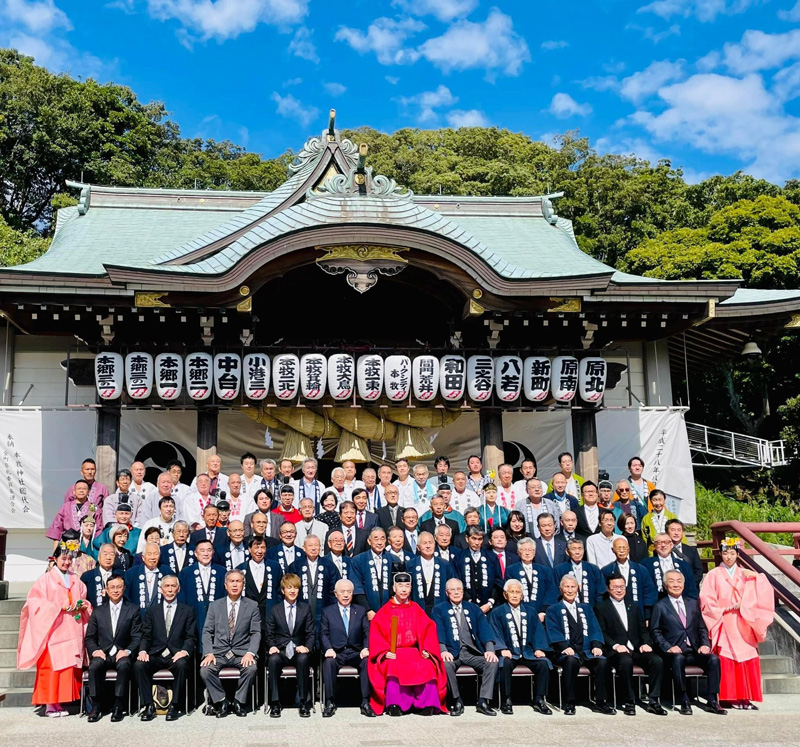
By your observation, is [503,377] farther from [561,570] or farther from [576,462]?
[561,570]

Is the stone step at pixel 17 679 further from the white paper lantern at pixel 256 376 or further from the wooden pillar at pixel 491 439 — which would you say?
the wooden pillar at pixel 491 439

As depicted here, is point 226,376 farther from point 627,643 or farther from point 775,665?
point 775,665

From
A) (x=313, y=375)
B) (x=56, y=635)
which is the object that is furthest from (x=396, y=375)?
(x=56, y=635)

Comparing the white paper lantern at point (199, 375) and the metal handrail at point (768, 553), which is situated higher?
the white paper lantern at point (199, 375)

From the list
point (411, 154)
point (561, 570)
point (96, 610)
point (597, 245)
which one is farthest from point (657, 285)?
point (411, 154)

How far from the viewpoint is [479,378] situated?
10.2m

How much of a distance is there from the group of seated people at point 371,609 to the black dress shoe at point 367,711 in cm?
2

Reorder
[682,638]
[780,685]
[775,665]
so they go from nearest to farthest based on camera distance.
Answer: [682,638]
[780,685]
[775,665]

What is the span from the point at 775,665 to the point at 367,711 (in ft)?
12.5

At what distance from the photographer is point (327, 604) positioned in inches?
272

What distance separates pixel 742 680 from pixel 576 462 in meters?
4.34

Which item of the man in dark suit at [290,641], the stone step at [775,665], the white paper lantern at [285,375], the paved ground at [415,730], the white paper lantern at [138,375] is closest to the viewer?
the paved ground at [415,730]

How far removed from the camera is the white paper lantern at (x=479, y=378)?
1021 centimetres

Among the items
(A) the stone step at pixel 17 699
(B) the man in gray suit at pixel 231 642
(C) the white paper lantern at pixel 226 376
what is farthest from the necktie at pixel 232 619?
(C) the white paper lantern at pixel 226 376
